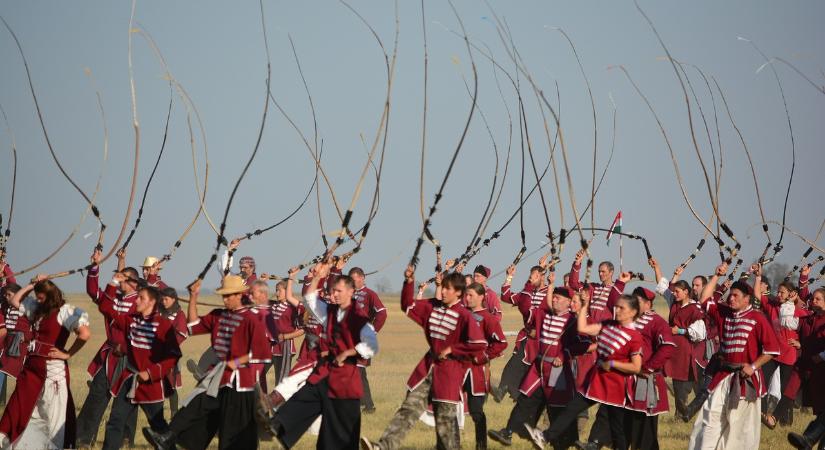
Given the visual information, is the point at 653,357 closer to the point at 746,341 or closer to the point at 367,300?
the point at 746,341

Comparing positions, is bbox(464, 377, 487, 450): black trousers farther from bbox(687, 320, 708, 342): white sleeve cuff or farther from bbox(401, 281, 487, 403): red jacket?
bbox(687, 320, 708, 342): white sleeve cuff

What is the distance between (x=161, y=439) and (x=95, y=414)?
286 centimetres

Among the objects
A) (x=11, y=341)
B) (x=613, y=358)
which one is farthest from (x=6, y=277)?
(x=613, y=358)

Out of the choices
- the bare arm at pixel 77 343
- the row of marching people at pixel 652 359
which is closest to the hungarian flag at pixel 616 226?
the row of marching people at pixel 652 359

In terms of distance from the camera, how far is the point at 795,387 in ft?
56.1

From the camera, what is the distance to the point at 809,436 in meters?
13.2

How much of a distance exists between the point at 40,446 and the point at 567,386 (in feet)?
18.5

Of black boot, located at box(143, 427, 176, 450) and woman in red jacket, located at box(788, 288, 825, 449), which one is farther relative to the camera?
woman in red jacket, located at box(788, 288, 825, 449)

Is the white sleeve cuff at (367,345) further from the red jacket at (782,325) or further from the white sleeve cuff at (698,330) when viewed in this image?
the white sleeve cuff at (698,330)

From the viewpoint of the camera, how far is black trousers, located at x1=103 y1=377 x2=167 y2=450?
Result: 12183 mm

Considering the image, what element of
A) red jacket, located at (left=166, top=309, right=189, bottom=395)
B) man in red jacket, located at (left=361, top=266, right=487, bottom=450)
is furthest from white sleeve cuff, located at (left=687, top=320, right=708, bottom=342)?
red jacket, located at (left=166, top=309, right=189, bottom=395)

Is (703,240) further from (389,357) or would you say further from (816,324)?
(389,357)

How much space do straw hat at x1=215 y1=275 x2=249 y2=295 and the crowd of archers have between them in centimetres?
1

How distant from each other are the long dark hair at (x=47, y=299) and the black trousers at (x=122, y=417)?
1141 mm
